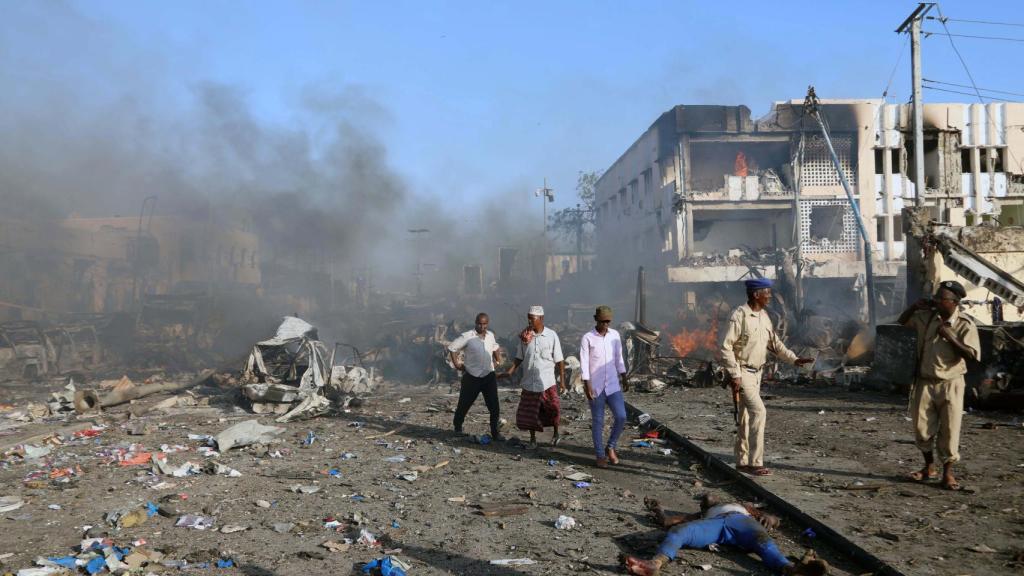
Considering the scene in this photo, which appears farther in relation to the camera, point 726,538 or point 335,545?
point 335,545

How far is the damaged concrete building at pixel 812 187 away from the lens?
2970 centimetres

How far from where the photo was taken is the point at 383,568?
4.33m

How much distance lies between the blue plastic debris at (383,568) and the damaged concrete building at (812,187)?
25.5m

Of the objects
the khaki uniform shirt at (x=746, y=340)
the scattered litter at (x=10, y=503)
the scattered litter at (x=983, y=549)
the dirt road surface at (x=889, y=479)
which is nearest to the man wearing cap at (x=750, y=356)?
the khaki uniform shirt at (x=746, y=340)

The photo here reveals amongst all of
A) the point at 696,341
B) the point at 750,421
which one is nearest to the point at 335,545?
the point at 750,421

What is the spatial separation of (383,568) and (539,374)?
4074mm

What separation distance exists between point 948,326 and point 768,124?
26.8m

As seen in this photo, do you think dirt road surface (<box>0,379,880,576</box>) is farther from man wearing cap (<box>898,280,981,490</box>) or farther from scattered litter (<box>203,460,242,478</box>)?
man wearing cap (<box>898,280,981,490</box>)

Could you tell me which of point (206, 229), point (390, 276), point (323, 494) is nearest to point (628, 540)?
point (323, 494)

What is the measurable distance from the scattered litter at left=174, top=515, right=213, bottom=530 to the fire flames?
54.3ft

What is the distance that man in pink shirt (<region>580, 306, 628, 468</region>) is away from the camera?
7.28m

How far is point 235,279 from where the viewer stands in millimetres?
35938

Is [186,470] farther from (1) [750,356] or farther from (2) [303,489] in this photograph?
(1) [750,356]

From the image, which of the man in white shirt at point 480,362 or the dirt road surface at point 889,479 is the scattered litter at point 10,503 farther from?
the dirt road surface at point 889,479
